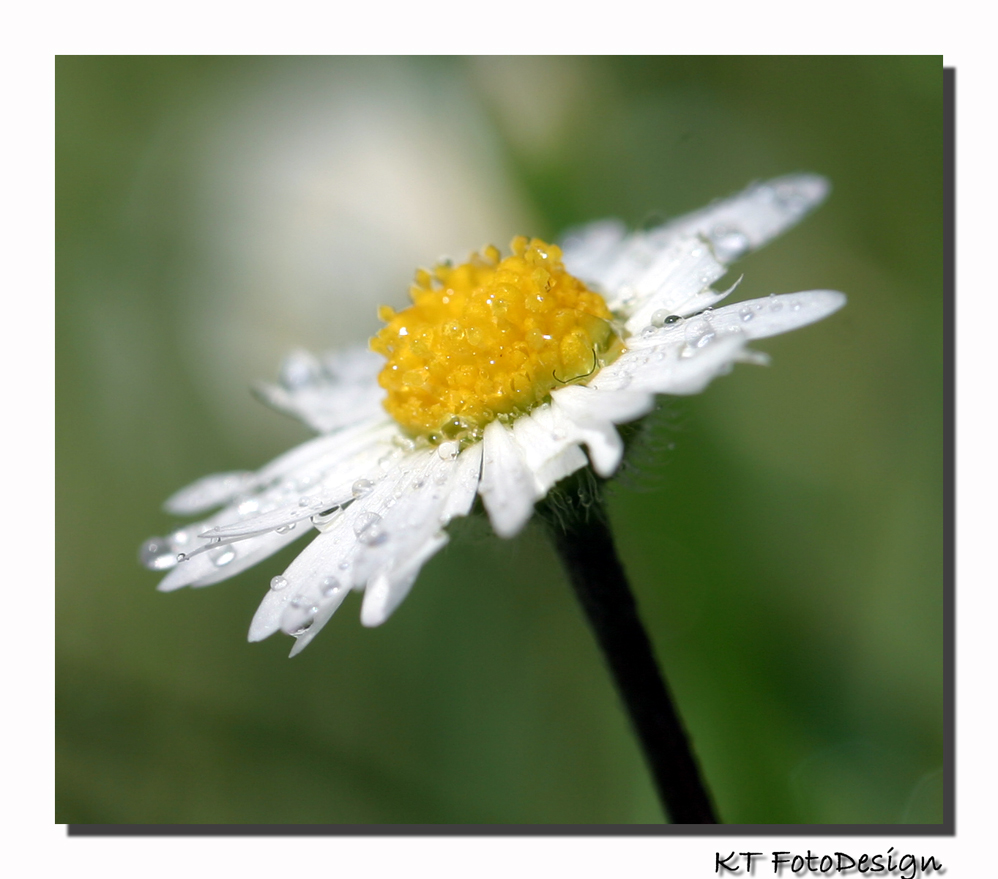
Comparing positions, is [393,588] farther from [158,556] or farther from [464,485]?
[158,556]

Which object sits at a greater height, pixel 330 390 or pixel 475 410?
pixel 330 390

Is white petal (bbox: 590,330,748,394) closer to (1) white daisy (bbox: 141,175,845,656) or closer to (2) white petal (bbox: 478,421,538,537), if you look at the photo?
(1) white daisy (bbox: 141,175,845,656)

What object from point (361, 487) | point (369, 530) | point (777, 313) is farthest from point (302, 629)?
point (777, 313)

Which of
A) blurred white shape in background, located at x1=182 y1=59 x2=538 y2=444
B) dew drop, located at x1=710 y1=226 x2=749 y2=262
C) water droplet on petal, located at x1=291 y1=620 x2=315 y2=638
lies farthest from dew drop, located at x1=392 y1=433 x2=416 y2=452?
blurred white shape in background, located at x1=182 y1=59 x2=538 y2=444

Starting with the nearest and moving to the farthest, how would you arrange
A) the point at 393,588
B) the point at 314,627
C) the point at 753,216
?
1. the point at 393,588
2. the point at 314,627
3. the point at 753,216

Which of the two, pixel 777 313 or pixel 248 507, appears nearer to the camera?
pixel 777 313

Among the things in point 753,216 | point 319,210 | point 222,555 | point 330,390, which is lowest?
point 222,555

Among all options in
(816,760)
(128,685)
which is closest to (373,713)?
(128,685)
